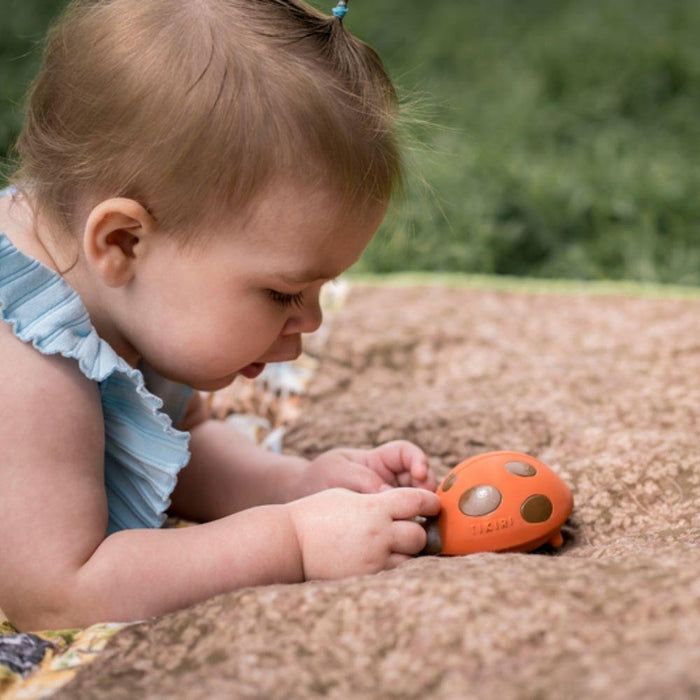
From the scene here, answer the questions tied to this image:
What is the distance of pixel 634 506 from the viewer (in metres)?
1.37

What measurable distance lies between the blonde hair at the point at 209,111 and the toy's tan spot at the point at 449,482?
13.8 inches

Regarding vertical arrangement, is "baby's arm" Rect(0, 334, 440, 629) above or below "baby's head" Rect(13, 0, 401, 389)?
below

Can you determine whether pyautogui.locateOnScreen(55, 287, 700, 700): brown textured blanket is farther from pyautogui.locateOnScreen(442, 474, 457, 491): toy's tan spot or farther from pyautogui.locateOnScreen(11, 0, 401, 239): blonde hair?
pyautogui.locateOnScreen(11, 0, 401, 239): blonde hair

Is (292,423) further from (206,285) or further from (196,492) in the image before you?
(206,285)

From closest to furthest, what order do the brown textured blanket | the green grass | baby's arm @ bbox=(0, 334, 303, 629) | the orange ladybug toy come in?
the brown textured blanket, baby's arm @ bbox=(0, 334, 303, 629), the orange ladybug toy, the green grass

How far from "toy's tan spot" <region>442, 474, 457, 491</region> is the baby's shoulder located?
42 cm

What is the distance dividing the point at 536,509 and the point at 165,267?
1.68 ft

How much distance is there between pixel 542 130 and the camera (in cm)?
371

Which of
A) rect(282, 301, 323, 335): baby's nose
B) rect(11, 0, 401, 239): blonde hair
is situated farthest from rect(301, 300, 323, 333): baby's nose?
rect(11, 0, 401, 239): blonde hair

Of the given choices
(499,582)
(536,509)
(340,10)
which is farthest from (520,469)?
(340,10)

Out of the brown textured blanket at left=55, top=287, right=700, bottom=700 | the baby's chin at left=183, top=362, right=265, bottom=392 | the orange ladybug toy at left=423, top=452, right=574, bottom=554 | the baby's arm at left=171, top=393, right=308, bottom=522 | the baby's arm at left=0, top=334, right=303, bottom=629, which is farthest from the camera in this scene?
the baby's arm at left=171, top=393, right=308, bottom=522

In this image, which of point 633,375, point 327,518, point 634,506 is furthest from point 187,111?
point 633,375

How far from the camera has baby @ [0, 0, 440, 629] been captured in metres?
1.14

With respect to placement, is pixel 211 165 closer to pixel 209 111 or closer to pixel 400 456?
pixel 209 111
